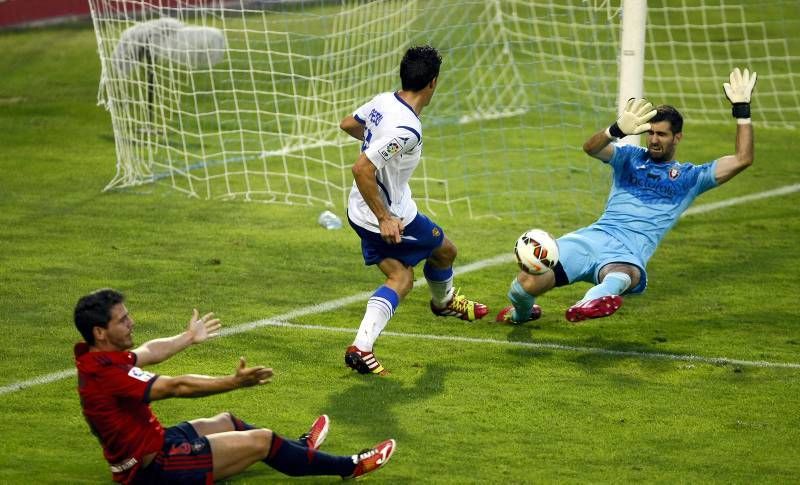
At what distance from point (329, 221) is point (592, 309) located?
182 inches

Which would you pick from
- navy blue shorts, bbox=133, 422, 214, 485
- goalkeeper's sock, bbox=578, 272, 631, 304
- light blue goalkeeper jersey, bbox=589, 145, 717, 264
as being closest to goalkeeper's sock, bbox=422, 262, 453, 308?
goalkeeper's sock, bbox=578, 272, 631, 304

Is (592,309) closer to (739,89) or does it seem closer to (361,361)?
(361,361)

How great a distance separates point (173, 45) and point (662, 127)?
7.56 meters

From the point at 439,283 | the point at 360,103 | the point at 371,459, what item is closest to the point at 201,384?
the point at 371,459

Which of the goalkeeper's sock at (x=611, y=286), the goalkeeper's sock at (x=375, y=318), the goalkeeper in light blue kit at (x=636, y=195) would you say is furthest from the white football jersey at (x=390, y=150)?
the goalkeeper's sock at (x=611, y=286)

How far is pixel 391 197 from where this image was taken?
308 inches

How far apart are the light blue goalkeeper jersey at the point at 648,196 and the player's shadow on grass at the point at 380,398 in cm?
161

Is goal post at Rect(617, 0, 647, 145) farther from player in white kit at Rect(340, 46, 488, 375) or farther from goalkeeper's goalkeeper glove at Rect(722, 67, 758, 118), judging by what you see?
player in white kit at Rect(340, 46, 488, 375)

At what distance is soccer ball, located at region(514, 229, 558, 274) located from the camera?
313 inches

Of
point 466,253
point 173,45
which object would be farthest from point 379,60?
point 466,253

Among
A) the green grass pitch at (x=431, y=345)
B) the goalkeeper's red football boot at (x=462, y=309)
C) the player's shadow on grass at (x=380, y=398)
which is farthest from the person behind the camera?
the goalkeeper's red football boot at (x=462, y=309)

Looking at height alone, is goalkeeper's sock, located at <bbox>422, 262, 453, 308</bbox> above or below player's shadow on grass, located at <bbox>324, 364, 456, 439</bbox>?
above

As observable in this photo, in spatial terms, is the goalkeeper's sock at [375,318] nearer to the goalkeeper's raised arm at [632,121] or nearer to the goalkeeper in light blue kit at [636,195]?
the goalkeeper in light blue kit at [636,195]

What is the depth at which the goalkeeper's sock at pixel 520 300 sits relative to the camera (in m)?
8.37
